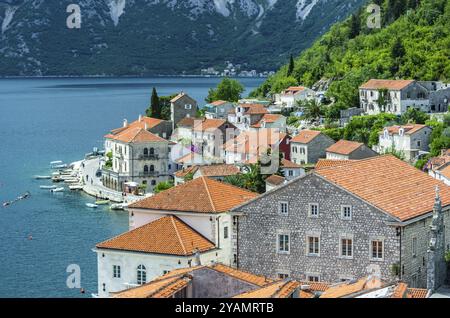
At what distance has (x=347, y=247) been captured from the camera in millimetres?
29828

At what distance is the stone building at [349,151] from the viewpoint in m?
78.4

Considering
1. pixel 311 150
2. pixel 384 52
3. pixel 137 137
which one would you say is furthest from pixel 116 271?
pixel 384 52

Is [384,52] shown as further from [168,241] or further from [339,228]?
[339,228]

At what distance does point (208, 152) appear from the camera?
100m

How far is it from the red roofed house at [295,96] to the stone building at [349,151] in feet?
122

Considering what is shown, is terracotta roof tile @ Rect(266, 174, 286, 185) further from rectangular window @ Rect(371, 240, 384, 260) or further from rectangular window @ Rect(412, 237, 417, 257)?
rectangular window @ Rect(371, 240, 384, 260)

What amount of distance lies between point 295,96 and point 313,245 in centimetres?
9130

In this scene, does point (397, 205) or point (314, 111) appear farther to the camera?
point (314, 111)

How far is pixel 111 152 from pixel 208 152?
1326cm

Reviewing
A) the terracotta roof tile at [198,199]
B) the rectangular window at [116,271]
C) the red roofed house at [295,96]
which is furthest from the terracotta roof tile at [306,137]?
the rectangular window at [116,271]

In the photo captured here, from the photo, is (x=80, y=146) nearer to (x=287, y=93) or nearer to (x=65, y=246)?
(x=287, y=93)
